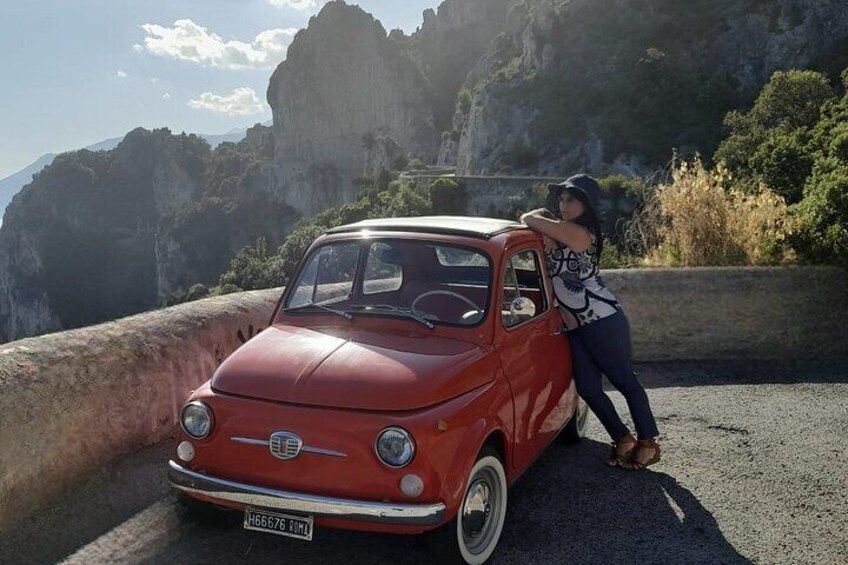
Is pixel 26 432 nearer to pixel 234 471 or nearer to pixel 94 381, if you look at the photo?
pixel 94 381

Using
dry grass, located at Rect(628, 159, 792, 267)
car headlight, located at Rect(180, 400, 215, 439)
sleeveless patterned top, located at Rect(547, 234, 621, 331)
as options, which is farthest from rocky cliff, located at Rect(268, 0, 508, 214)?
car headlight, located at Rect(180, 400, 215, 439)

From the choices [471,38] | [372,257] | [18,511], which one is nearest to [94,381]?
[18,511]

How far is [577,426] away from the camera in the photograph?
5.36m

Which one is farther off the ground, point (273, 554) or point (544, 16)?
point (544, 16)

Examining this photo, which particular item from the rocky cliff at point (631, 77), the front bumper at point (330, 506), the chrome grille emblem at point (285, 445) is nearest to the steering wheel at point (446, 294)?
the chrome grille emblem at point (285, 445)

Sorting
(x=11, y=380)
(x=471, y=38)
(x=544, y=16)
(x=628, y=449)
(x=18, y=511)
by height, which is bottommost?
(x=628, y=449)

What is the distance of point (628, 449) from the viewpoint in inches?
194

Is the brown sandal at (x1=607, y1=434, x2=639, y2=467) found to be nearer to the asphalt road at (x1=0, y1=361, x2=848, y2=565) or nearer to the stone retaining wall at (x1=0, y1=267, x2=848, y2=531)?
the asphalt road at (x1=0, y1=361, x2=848, y2=565)

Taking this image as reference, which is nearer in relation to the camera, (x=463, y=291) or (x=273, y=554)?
(x=273, y=554)

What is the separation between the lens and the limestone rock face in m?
132

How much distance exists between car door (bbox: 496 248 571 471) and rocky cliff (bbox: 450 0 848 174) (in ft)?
185

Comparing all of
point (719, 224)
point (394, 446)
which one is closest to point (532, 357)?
point (394, 446)

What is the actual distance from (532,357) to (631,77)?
72.0 meters

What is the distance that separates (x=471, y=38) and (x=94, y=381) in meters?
160
